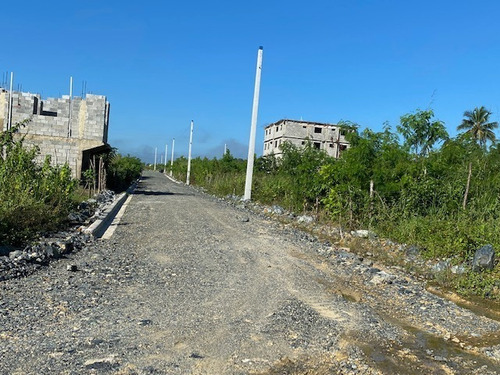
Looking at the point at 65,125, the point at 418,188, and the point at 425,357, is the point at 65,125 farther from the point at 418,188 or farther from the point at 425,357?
the point at 425,357

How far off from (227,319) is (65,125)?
55.2 feet

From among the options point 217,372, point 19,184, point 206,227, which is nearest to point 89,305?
point 217,372

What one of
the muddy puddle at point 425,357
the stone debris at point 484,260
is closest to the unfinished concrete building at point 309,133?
the stone debris at point 484,260

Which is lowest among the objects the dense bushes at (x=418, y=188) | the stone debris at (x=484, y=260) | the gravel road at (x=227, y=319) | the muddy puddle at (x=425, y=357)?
the muddy puddle at (x=425, y=357)

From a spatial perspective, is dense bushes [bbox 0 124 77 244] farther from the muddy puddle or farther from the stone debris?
the stone debris

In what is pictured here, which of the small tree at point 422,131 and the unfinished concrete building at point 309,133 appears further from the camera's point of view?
the unfinished concrete building at point 309,133

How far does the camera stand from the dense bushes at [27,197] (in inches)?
321

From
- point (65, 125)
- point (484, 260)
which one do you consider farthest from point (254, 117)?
point (484, 260)

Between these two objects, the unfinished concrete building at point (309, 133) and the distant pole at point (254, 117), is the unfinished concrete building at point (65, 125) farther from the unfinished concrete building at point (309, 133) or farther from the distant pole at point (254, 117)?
the unfinished concrete building at point (309, 133)

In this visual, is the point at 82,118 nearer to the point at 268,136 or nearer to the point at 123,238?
the point at 123,238

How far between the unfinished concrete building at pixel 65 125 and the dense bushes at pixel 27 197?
705 cm

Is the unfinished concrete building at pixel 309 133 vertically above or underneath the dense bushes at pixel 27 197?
above

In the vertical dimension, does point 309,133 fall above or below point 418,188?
above

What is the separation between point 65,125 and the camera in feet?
63.3
